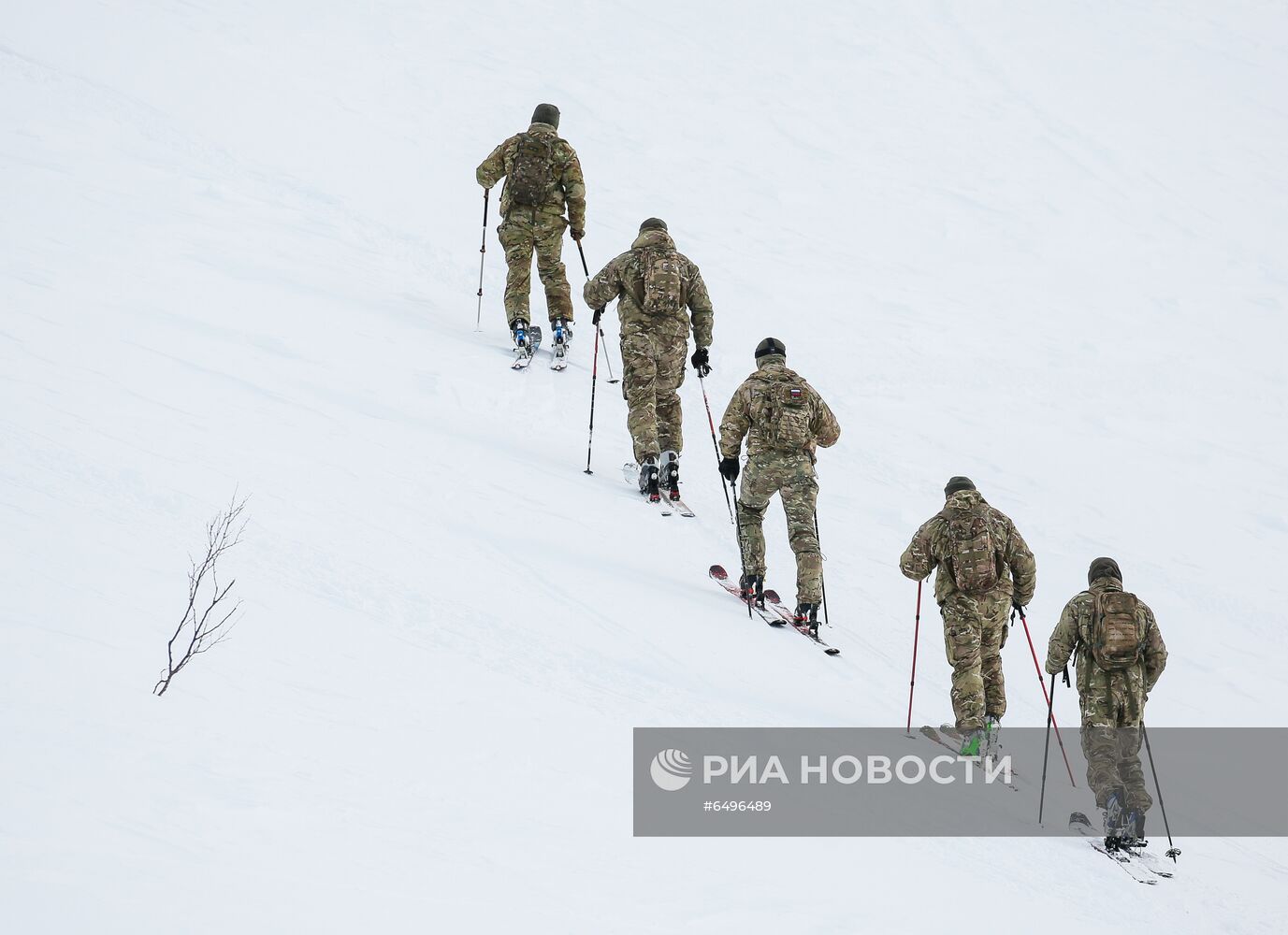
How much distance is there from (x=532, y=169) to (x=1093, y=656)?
6.63 meters

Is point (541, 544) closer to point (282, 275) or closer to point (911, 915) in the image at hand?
point (911, 915)

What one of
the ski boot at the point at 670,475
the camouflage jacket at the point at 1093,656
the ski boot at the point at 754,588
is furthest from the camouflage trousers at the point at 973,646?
the ski boot at the point at 670,475

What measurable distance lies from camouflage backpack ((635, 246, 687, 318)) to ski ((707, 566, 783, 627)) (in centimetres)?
223

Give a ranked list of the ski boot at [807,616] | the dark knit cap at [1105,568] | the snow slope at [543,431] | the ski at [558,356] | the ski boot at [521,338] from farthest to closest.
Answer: the ski at [558,356] < the ski boot at [521,338] < the ski boot at [807,616] < the dark knit cap at [1105,568] < the snow slope at [543,431]

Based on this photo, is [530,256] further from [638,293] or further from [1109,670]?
[1109,670]

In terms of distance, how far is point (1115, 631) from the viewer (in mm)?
7242

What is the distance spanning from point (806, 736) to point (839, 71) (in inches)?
851

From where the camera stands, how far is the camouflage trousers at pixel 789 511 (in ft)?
27.3

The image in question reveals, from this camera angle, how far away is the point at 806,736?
6.45m

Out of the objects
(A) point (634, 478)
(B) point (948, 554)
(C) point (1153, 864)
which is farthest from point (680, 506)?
(C) point (1153, 864)

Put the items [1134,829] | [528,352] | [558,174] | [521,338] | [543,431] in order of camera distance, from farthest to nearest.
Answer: [528,352] → [521,338] → [558,174] → [543,431] → [1134,829]

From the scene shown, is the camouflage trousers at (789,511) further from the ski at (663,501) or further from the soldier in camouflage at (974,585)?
the ski at (663,501)

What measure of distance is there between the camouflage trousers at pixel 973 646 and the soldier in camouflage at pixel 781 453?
1.07 meters

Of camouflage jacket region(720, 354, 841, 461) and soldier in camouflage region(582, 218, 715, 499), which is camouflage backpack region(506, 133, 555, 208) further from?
camouflage jacket region(720, 354, 841, 461)
